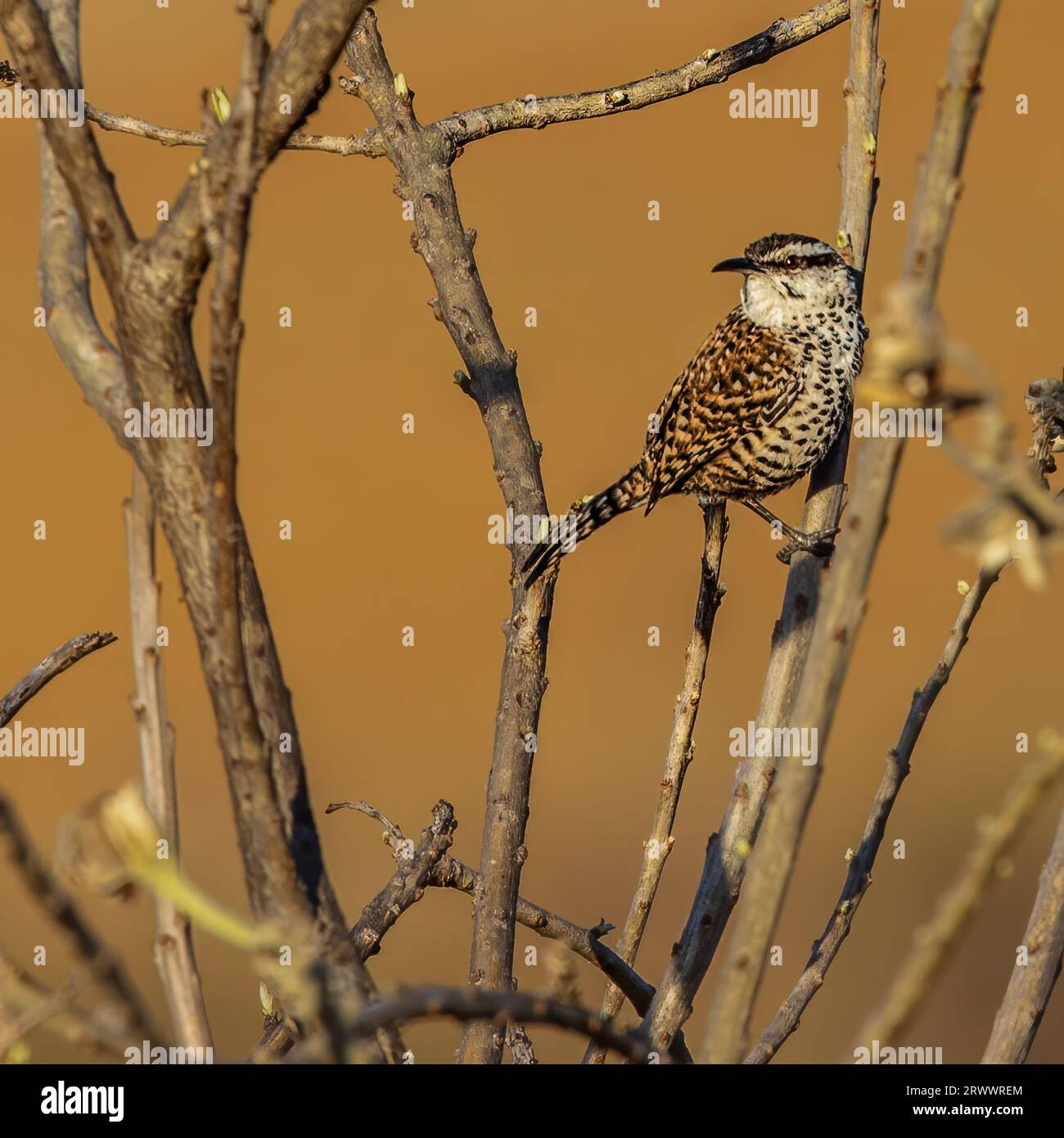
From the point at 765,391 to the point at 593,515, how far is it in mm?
756

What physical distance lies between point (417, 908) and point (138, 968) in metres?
→ 2.50

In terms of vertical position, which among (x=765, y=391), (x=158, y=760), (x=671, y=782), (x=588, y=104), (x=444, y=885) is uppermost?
(x=588, y=104)

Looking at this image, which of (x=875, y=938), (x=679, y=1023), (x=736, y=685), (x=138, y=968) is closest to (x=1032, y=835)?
(x=875, y=938)

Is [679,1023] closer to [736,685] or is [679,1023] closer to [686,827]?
[686,827]

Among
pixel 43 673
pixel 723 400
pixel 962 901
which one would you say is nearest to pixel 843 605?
pixel 962 901

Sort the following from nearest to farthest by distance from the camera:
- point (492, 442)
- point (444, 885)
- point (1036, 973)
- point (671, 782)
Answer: point (1036, 973) < point (671, 782) < point (444, 885) < point (492, 442)

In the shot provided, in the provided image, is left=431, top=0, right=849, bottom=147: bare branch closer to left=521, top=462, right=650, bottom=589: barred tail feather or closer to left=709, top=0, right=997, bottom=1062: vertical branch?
left=521, top=462, right=650, bottom=589: barred tail feather

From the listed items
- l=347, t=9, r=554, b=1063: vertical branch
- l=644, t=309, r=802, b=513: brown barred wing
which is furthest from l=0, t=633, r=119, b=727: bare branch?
l=644, t=309, r=802, b=513: brown barred wing

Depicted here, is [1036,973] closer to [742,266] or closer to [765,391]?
[765,391]

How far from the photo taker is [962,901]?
120cm

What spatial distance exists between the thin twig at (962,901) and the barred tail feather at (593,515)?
2.12 m

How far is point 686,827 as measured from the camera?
13.3 m

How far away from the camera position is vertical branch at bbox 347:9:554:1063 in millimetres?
2963

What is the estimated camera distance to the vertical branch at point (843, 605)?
1.37m
